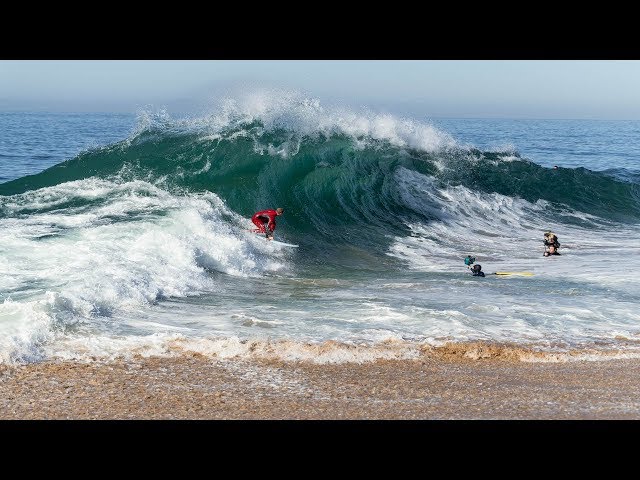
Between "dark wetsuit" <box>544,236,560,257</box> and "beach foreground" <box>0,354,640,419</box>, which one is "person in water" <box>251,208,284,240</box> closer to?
"dark wetsuit" <box>544,236,560,257</box>

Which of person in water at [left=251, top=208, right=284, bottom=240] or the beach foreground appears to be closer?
the beach foreground

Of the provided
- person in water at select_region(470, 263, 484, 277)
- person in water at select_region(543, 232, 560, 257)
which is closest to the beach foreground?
person in water at select_region(470, 263, 484, 277)

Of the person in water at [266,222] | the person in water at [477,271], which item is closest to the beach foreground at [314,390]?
the person in water at [477,271]

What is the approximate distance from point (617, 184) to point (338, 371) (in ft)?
59.9

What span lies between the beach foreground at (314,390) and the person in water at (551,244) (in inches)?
256

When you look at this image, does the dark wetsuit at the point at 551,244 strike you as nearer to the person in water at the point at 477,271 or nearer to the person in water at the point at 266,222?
the person in water at the point at 477,271

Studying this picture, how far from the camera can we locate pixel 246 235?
43.2ft

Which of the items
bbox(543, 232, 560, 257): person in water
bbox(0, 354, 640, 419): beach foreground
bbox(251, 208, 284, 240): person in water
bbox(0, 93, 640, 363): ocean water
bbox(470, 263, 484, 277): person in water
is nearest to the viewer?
bbox(0, 354, 640, 419): beach foreground

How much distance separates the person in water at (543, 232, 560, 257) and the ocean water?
168 mm

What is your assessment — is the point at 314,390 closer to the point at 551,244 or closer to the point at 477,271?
the point at 477,271

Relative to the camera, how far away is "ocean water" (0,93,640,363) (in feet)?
25.9

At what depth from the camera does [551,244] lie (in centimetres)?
1367
